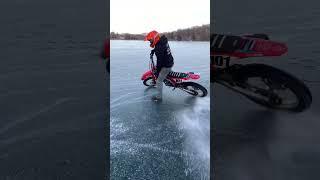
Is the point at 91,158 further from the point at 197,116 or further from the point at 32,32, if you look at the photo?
the point at 197,116

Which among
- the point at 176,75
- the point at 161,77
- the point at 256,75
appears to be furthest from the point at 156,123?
the point at 256,75

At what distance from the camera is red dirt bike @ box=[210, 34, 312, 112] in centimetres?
284

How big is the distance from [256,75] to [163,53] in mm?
2178

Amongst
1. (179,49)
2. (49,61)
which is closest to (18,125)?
(49,61)

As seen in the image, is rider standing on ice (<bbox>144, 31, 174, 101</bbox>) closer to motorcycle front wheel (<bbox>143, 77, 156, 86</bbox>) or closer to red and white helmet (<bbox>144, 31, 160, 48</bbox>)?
red and white helmet (<bbox>144, 31, 160, 48</bbox>)

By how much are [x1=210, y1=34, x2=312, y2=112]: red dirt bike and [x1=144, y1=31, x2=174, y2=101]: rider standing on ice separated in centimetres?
182

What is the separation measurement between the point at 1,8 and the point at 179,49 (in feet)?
9.52

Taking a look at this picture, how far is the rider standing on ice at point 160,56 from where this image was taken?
4.76m

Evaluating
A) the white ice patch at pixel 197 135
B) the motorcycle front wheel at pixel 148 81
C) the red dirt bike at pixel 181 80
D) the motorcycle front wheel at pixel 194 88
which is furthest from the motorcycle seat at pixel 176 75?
the white ice patch at pixel 197 135

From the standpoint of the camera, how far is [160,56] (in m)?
4.92

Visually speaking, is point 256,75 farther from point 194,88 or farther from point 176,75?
point 176,75

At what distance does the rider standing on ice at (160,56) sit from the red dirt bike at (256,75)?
5.96 ft

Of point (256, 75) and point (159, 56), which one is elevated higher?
Result: point (159, 56)

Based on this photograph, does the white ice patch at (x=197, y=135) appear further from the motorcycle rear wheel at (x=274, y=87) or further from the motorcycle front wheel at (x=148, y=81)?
the motorcycle rear wheel at (x=274, y=87)
